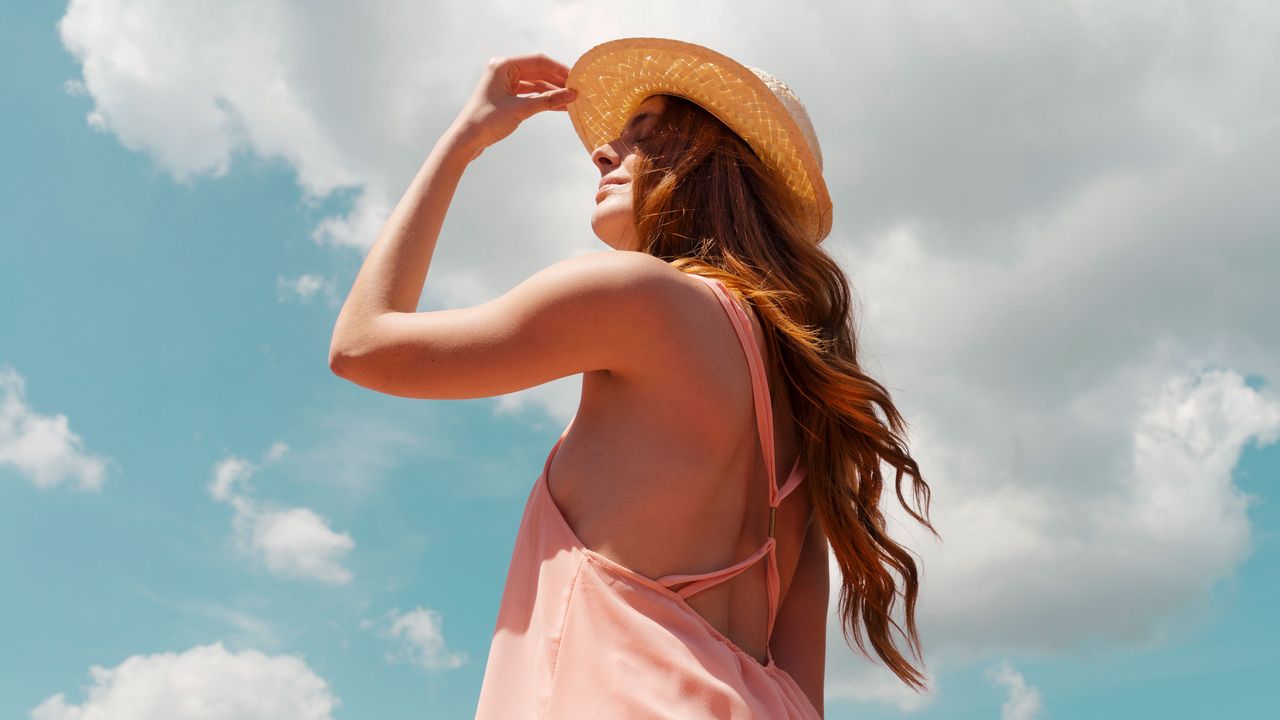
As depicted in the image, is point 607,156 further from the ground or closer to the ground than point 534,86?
closer to the ground

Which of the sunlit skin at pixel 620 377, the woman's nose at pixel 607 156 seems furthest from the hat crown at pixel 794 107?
the sunlit skin at pixel 620 377

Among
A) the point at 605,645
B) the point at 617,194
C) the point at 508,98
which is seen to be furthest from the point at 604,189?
the point at 605,645

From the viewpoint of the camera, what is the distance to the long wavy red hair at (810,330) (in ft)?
9.99

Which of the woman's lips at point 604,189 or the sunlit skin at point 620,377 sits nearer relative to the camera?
the sunlit skin at point 620,377

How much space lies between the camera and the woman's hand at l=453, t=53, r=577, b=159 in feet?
10.8

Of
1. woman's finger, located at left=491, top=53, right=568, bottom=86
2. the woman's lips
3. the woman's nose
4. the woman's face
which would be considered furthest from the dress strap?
woman's finger, located at left=491, top=53, right=568, bottom=86

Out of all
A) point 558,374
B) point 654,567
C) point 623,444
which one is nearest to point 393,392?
point 558,374

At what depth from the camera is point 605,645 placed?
246 cm

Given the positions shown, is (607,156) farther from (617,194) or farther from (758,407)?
(758,407)

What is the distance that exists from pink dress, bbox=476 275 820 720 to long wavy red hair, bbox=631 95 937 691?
310 millimetres

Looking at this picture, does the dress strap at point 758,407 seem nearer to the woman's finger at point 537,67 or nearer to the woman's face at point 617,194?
the woman's face at point 617,194

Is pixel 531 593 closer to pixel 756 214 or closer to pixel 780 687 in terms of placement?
pixel 780 687

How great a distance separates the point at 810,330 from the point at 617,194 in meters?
0.78

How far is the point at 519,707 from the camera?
8.37 feet
